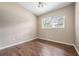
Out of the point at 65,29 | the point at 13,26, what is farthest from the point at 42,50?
the point at 13,26

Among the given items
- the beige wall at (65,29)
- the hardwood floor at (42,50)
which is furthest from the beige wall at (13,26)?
the beige wall at (65,29)

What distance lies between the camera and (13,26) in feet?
10.1

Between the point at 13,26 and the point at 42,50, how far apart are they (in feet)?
5.05

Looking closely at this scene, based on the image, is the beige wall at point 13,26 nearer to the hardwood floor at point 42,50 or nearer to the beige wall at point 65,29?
the hardwood floor at point 42,50

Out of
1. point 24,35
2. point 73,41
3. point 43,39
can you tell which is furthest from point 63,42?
point 24,35

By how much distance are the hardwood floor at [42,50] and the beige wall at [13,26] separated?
0.29 metres

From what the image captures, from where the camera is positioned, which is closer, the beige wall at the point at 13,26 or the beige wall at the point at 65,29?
the beige wall at the point at 65,29

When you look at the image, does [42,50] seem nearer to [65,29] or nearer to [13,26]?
[65,29]

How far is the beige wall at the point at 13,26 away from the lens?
2799 mm

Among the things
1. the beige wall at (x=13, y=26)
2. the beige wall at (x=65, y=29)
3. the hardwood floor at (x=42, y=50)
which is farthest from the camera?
the beige wall at (x=13, y=26)

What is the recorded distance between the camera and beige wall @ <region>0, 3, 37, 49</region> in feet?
9.18

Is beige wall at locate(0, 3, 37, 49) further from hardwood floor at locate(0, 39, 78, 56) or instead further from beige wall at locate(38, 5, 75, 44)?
beige wall at locate(38, 5, 75, 44)

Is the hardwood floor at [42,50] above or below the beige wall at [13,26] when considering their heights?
below

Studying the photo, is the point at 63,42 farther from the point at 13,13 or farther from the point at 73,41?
the point at 13,13
